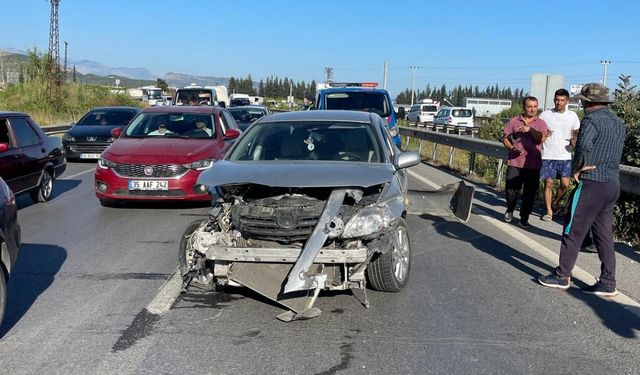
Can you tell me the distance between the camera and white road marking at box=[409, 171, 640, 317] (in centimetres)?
539

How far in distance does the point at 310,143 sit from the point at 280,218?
167 cm

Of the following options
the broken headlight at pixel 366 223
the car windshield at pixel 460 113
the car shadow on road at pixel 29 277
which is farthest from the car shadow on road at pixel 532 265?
the car windshield at pixel 460 113

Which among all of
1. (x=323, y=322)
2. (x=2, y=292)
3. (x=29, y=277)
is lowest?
(x=29, y=277)

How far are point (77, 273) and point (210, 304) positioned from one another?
1.70 metres

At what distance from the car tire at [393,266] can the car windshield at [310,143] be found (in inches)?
34.0

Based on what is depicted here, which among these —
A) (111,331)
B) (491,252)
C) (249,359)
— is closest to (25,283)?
(111,331)

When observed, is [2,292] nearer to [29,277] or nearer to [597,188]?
[29,277]

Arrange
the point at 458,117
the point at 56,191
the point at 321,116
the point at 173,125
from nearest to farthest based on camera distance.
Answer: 1. the point at 321,116
2. the point at 173,125
3. the point at 56,191
4. the point at 458,117

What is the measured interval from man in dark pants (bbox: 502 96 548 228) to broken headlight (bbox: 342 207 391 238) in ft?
14.3

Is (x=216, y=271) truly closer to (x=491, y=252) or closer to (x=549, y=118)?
(x=491, y=252)

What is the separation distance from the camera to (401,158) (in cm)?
604

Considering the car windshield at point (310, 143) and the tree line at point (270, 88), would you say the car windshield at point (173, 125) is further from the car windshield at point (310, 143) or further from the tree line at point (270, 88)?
the tree line at point (270, 88)

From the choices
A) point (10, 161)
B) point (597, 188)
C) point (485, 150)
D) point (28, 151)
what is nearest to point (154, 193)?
point (10, 161)

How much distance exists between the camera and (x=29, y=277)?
19.4ft
